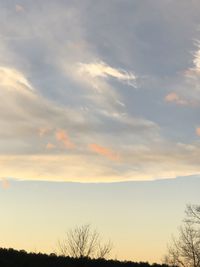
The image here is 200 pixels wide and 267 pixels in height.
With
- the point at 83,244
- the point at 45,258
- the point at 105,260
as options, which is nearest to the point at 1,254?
the point at 45,258

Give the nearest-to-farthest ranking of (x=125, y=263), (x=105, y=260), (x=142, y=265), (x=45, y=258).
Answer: (x=45, y=258), (x=105, y=260), (x=125, y=263), (x=142, y=265)

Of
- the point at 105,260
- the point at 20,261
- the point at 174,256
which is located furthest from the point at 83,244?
the point at 20,261

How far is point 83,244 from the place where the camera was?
66.5 meters

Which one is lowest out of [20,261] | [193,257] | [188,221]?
[20,261]

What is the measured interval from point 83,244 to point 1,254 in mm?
48251

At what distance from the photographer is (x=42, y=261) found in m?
21.3

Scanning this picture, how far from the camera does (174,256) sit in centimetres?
6575

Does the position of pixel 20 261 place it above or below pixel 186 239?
below

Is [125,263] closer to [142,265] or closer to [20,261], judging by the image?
[142,265]

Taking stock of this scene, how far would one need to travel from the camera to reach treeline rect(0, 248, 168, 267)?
1950 centimetres

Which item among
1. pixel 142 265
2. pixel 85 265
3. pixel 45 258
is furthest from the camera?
pixel 142 265

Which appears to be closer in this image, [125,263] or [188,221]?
[125,263]

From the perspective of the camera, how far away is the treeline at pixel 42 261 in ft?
64.0

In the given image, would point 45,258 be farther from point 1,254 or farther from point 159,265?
point 159,265
